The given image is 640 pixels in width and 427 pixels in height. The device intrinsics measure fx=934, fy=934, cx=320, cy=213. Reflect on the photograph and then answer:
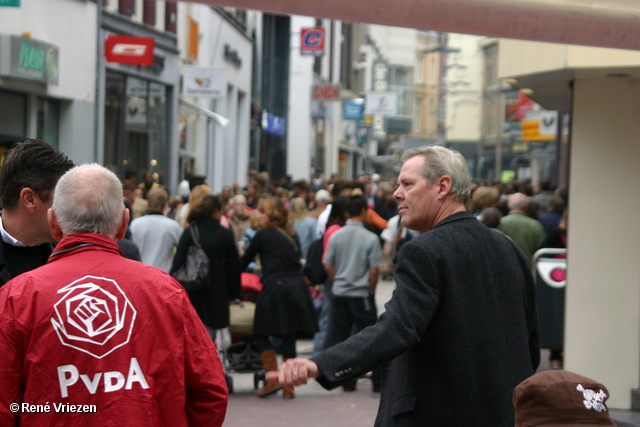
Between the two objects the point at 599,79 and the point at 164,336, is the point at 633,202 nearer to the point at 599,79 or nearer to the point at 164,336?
the point at 599,79

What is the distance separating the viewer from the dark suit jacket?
3244mm

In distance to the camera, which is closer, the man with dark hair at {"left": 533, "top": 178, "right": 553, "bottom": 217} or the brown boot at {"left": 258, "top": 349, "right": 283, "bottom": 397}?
the brown boot at {"left": 258, "top": 349, "right": 283, "bottom": 397}

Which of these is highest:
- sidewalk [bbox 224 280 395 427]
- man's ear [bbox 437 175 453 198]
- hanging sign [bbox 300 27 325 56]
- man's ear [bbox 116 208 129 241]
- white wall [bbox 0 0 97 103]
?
hanging sign [bbox 300 27 325 56]

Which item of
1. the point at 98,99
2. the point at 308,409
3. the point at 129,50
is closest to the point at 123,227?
the point at 308,409

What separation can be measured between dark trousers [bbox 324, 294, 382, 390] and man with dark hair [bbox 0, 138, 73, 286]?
581 cm

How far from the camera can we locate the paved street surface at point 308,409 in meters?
7.86

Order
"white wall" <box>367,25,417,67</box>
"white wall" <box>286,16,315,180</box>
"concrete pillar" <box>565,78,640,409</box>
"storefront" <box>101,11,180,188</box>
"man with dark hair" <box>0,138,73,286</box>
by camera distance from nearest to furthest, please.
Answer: "man with dark hair" <box>0,138,73,286</box>
"concrete pillar" <box>565,78,640,409</box>
"storefront" <box>101,11,180,188</box>
"white wall" <box>286,16,315,180</box>
"white wall" <box>367,25,417,67</box>

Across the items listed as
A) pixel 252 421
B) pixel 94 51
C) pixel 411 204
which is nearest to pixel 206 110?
pixel 94 51

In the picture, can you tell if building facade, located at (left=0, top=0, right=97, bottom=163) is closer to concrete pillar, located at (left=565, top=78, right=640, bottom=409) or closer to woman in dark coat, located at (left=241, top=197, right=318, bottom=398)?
woman in dark coat, located at (left=241, top=197, right=318, bottom=398)

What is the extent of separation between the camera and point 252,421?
7918 mm

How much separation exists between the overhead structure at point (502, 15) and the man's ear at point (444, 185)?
1.03 meters

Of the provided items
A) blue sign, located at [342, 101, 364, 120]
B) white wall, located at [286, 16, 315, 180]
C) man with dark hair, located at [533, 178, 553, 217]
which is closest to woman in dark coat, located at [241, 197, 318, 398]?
man with dark hair, located at [533, 178, 553, 217]

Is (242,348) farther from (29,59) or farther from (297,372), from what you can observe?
(29,59)

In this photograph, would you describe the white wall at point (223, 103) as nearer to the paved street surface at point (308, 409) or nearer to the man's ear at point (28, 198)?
the paved street surface at point (308, 409)
